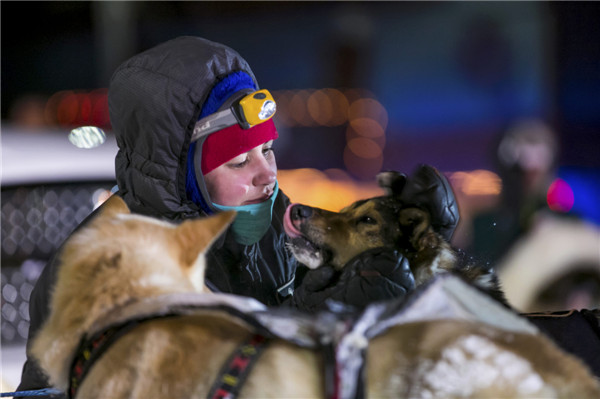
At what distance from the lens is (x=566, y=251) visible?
13.3 feet

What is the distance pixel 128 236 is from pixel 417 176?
2.79 ft

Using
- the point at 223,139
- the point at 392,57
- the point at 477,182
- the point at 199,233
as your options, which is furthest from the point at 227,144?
the point at 392,57

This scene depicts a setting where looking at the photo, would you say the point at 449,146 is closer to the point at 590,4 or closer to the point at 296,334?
the point at 590,4

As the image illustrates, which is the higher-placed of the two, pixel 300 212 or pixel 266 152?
pixel 266 152

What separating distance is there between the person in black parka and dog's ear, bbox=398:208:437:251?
0.23 ft

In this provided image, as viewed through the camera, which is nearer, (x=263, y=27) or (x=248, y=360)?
(x=248, y=360)

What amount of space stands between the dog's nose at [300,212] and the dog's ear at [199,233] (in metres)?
0.71

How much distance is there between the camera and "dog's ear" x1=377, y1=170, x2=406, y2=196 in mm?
1826

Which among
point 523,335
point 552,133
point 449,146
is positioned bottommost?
point 449,146

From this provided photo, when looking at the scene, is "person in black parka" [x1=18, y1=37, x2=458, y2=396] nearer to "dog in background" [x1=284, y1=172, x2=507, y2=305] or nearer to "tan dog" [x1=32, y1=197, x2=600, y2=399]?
"dog in background" [x1=284, y1=172, x2=507, y2=305]

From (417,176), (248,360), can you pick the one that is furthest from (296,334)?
(417,176)

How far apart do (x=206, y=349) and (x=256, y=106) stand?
79cm

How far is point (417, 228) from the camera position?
1754 millimetres

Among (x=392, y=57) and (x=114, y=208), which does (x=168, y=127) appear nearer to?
(x=114, y=208)
